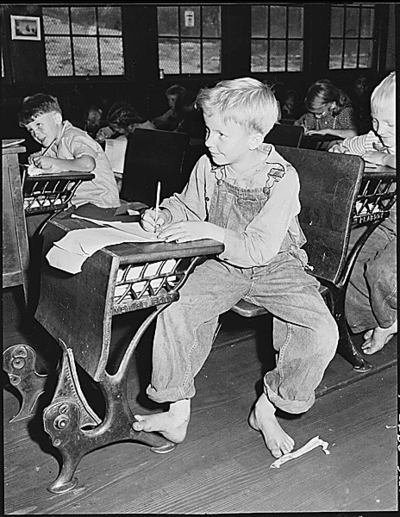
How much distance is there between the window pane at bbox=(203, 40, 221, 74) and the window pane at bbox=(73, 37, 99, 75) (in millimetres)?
1410

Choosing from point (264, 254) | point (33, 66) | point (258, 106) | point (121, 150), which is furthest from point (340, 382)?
point (33, 66)

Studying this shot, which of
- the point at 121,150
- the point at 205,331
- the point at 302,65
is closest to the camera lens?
the point at 205,331

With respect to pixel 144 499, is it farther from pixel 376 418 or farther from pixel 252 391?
pixel 376 418

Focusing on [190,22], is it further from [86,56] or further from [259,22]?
[86,56]

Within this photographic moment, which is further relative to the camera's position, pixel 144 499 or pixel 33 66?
pixel 33 66

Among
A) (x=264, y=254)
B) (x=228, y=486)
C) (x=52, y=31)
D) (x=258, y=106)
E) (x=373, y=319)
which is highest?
(x=52, y=31)

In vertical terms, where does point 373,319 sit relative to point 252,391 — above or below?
above

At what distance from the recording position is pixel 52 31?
6.03 metres

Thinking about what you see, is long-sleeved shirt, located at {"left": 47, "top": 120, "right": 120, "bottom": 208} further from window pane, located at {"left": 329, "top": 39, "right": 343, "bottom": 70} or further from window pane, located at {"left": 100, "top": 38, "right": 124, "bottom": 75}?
window pane, located at {"left": 329, "top": 39, "right": 343, "bottom": 70}

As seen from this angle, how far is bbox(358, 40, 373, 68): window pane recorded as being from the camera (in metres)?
8.68

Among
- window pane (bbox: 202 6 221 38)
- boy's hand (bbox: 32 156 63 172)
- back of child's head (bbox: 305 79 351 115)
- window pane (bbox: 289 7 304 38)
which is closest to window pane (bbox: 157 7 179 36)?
window pane (bbox: 202 6 221 38)

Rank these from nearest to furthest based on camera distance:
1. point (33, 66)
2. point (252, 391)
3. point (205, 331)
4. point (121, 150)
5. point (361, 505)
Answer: point (361, 505)
point (205, 331)
point (252, 391)
point (121, 150)
point (33, 66)

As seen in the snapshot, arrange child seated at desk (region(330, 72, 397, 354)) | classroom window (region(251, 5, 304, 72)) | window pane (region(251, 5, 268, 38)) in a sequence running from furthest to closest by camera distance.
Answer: classroom window (region(251, 5, 304, 72)) → window pane (region(251, 5, 268, 38)) → child seated at desk (region(330, 72, 397, 354))

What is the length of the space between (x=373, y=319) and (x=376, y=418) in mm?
472
